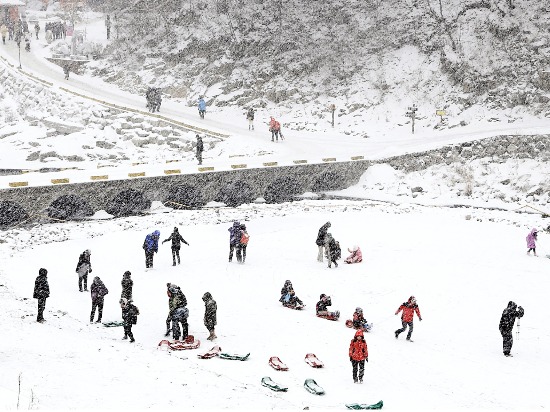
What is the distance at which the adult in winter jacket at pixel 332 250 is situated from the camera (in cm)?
2205

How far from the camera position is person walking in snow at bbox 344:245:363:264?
75.5 ft

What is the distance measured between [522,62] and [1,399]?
40.5 metres

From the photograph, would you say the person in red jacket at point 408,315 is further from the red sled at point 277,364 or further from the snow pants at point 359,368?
the red sled at point 277,364

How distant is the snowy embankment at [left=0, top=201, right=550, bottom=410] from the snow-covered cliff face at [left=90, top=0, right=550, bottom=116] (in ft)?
52.2

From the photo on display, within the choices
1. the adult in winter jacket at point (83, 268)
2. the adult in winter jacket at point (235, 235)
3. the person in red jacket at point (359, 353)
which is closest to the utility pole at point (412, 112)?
the adult in winter jacket at point (235, 235)

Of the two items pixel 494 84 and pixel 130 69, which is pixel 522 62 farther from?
pixel 130 69

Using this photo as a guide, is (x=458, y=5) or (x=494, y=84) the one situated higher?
(x=458, y=5)

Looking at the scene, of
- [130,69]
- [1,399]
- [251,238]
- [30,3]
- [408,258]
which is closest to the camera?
[1,399]

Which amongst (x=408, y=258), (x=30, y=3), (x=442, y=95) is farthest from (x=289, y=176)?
(x=30, y=3)

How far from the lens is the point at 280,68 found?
1943 inches

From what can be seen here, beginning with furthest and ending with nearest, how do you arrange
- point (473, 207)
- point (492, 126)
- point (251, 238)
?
point (492, 126)
point (473, 207)
point (251, 238)

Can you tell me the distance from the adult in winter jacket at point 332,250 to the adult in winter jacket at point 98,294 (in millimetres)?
8674

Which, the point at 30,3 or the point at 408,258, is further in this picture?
the point at 30,3

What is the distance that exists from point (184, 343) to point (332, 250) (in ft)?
29.4
